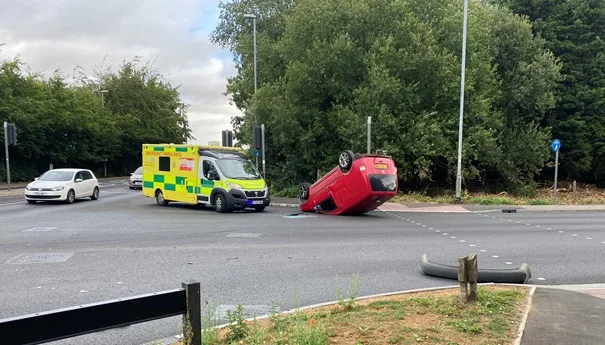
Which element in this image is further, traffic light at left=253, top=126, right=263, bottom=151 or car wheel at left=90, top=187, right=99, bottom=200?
car wheel at left=90, top=187, right=99, bottom=200

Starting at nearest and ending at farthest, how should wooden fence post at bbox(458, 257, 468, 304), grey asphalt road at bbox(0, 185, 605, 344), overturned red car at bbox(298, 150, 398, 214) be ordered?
wooden fence post at bbox(458, 257, 468, 304)
grey asphalt road at bbox(0, 185, 605, 344)
overturned red car at bbox(298, 150, 398, 214)

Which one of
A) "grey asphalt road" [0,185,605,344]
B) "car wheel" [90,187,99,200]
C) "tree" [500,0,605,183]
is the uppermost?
Result: "tree" [500,0,605,183]

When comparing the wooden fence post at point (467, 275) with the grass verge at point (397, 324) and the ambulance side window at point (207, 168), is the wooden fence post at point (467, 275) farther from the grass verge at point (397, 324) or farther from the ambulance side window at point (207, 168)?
the ambulance side window at point (207, 168)

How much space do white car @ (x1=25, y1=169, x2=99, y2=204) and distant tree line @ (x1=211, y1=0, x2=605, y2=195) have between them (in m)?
8.72

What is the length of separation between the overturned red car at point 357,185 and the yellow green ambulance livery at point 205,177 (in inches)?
A: 101

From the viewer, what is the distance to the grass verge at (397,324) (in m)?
4.54

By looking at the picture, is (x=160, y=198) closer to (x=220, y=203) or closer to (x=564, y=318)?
(x=220, y=203)

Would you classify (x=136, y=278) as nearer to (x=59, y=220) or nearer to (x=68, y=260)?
(x=68, y=260)

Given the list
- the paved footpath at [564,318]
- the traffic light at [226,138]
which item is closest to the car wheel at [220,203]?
the traffic light at [226,138]

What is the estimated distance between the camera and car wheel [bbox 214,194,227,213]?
18.4m

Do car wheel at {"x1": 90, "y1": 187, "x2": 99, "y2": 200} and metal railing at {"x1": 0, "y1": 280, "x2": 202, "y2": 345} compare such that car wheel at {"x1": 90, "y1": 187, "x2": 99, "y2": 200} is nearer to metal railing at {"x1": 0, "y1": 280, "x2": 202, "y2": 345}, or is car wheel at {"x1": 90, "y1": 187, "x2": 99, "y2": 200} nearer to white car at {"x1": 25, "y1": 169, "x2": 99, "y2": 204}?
white car at {"x1": 25, "y1": 169, "x2": 99, "y2": 204}

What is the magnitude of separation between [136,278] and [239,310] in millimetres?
3775

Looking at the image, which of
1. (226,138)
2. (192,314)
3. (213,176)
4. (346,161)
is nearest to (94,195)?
(226,138)

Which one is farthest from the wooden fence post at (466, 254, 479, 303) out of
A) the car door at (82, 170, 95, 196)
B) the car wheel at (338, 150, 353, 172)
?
the car door at (82, 170, 95, 196)
